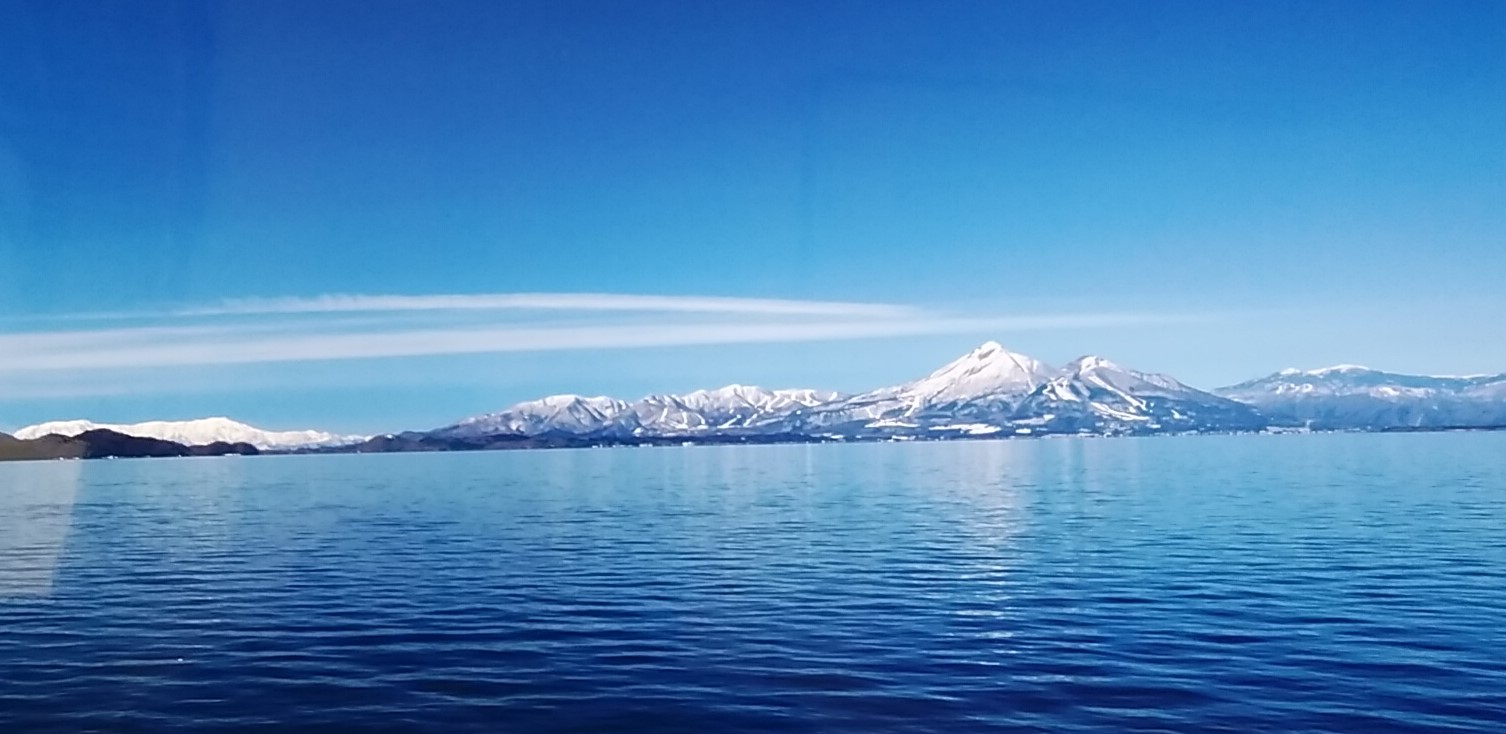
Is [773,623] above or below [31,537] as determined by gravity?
below

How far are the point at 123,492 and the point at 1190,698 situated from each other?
88.3 meters

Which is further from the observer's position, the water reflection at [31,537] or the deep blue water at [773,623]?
the water reflection at [31,537]

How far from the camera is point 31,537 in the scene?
151 feet

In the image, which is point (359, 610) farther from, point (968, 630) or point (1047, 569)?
point (1047, 569)

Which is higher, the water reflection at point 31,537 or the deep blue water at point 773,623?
the water reflection at point 31,537

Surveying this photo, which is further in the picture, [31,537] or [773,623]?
[31,537]

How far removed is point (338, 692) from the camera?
61.0 feet

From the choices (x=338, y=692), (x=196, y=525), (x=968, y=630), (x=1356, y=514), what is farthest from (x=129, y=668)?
(x=1356, y=514)

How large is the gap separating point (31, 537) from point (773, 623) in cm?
3703

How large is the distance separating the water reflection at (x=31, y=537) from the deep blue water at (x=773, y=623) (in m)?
0.28

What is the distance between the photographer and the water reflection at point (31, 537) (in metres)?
32.2

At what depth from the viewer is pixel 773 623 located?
960 inches

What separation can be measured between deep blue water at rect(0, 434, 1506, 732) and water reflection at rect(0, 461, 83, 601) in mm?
283

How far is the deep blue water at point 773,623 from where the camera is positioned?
17.4 meters
